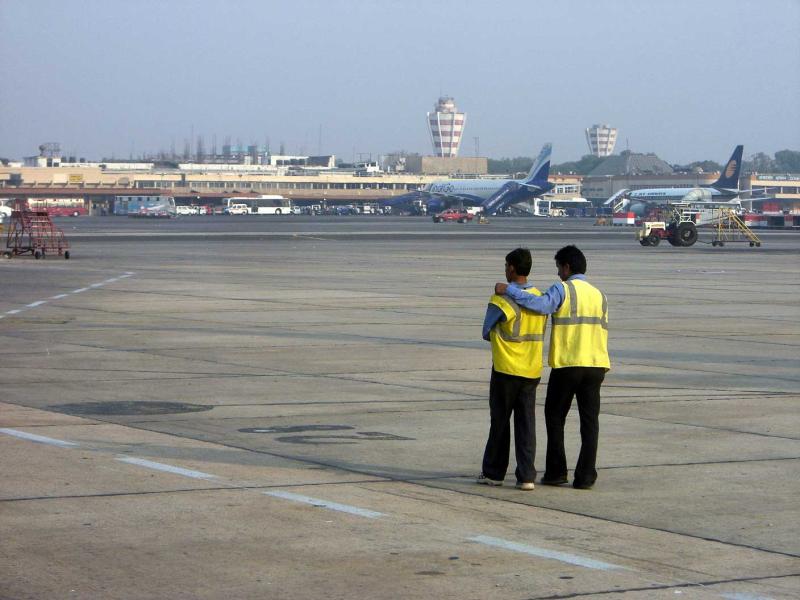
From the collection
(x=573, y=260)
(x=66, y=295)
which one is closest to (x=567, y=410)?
(x=573, y=260)

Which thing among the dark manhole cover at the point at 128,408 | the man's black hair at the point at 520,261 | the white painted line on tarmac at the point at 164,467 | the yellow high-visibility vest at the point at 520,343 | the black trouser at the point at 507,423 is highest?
the man's black hair at the point at 520,261

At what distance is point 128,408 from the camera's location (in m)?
13.8

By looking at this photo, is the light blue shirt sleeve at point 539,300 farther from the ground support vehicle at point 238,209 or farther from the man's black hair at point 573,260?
the ground support vehicle at point 238,209

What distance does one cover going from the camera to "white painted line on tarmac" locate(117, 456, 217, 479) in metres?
10.3

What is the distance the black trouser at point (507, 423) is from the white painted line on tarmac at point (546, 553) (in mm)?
1817

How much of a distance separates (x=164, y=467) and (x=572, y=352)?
11.4ft

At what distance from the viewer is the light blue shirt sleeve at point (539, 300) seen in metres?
10.3

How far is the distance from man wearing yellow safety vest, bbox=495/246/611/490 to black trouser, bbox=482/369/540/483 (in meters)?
0.20

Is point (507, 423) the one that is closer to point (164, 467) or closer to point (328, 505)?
point (328, 505)

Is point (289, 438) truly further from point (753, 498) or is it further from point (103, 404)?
point (753, 498)

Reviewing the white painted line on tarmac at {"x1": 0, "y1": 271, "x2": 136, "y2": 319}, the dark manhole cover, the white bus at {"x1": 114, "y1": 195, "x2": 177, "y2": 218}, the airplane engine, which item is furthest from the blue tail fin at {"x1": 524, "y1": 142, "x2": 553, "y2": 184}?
the dark manhole cover

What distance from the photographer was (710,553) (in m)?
8.10

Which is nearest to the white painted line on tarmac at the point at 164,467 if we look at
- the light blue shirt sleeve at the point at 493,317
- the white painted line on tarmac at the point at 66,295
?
the light blue shirt sleeve at the point at 493,317

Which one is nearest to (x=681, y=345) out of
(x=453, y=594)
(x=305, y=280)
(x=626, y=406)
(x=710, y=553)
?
(x=626, y=406)
